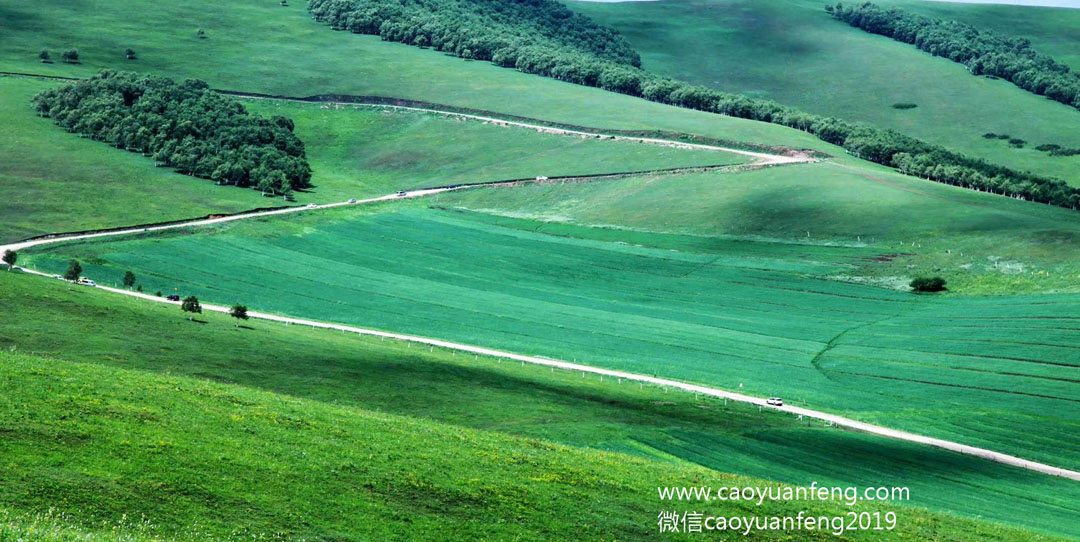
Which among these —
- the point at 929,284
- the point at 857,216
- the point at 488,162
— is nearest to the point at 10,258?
the point at 929,284

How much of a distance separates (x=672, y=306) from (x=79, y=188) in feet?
271

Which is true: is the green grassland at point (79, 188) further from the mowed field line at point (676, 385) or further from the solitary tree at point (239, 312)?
the solitary tree at point (239, 312)

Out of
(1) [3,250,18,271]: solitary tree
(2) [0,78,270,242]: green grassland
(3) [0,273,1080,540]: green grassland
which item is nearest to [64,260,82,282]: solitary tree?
(1) [3,250,18,271]: solitary tree

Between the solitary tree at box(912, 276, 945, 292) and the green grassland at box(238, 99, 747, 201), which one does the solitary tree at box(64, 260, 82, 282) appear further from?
the solitary tree at box(912, 276, 945, 292)

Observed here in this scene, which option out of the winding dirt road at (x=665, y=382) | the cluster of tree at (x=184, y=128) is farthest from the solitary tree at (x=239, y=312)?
the cluster of tree at (x=184, y=128)

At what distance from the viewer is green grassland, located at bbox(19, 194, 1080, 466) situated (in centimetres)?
8331

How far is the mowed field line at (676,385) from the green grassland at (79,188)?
1137 inches

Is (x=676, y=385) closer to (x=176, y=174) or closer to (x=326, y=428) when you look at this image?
(x=326, y=428)

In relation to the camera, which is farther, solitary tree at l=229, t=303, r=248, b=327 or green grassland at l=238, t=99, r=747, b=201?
green grassland at l=238, t=99, r=747, b=201

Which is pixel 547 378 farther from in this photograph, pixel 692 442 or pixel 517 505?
pixel 517 505

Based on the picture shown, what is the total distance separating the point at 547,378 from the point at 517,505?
3688 cm

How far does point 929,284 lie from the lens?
4582 inches

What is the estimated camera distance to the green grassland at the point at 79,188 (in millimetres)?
130625

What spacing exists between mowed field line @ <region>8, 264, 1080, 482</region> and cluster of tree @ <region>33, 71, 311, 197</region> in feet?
212
